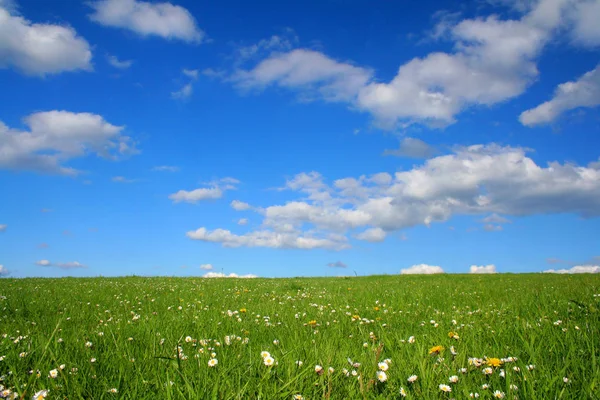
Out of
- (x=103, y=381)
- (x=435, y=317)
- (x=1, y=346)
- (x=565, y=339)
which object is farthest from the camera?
(x=435, y=317)

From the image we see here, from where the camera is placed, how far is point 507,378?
323 centimetres

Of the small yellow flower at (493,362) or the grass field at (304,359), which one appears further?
the small yellow flower at (493,362)

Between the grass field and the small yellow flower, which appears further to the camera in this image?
the small yellow flower

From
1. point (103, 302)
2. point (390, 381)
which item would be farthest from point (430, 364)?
point (103, 302)

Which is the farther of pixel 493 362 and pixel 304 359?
pixel 304 359

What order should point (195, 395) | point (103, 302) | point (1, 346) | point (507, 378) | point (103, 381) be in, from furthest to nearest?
point (103, 302)
point (1, 346)
point (103, 381)
point (507, 378)
point (195, 395)

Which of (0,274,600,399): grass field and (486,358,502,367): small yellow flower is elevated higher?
(486,358,502,367): small yellow flower

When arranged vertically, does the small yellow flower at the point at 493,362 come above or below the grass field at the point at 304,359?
above

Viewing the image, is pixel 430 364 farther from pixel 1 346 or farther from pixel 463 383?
pixel 1 346

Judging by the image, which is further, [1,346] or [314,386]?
[1,346]

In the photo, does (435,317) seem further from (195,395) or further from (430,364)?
(195,395)

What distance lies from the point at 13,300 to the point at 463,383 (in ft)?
40.4

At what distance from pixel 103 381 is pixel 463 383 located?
315 centimetres

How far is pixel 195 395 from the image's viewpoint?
9.53ft
